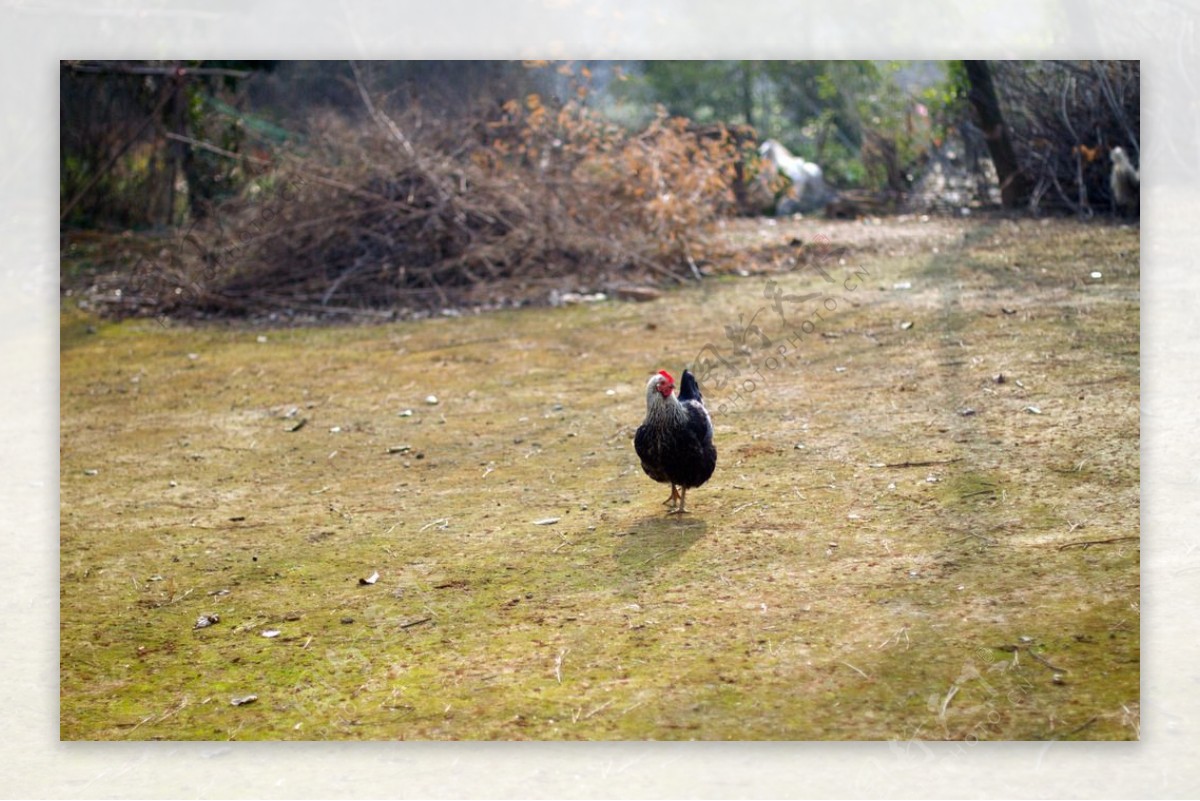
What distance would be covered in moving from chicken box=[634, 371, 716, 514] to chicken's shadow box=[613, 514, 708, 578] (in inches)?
5.4

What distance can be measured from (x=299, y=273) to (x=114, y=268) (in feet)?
6.35

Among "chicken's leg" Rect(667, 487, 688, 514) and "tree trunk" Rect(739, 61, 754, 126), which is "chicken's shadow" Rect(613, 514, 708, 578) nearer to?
"chicken's leg" Rect(667, 487, 688, 514)

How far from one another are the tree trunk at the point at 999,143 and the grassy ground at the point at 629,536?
1218 mm

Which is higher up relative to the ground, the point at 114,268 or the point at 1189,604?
the point at 114,268

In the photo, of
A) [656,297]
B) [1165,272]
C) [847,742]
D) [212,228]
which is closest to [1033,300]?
[1165,272]

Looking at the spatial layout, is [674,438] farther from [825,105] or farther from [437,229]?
[825,105]

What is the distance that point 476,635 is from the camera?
3494 millimetres

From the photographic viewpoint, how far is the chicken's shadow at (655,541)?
3.87 metres

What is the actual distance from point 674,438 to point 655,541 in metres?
0.34

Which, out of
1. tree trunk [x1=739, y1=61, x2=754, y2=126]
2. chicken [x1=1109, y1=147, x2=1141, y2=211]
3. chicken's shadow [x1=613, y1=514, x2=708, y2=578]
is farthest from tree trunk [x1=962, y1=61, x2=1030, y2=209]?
chicken's shadow [x1=613, y1=514, x2=708, y2=578]

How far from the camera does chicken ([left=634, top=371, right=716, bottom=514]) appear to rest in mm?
4105

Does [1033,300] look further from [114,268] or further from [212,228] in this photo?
[114,268]

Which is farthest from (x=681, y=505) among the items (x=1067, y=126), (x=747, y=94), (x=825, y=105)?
(x=747, y=94)

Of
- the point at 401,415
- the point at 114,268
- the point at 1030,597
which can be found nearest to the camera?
the point at 1030,597
